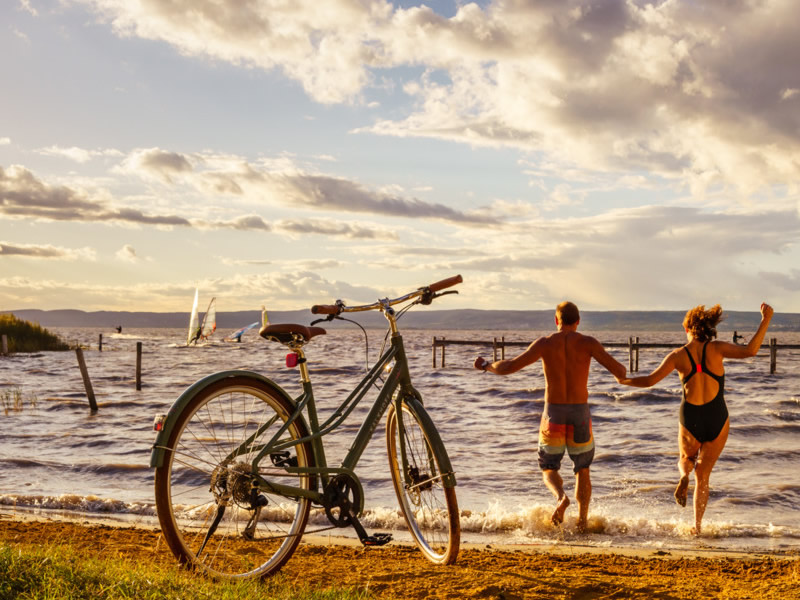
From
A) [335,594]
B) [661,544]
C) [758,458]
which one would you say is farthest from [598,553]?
[758,458]

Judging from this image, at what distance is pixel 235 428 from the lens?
522 centimetres

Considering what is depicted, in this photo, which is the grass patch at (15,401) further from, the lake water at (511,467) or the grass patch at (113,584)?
the grass patch at (113,584)

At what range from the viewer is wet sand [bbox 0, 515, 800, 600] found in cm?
437

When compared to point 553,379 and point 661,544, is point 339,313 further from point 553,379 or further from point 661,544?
point 661,544

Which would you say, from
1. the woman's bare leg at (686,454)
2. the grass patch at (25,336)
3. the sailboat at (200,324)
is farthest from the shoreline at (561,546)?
the sailboat at (200,324)

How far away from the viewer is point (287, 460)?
4.36 m

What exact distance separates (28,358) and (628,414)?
114 feet

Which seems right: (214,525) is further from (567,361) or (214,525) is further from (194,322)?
(194,322)

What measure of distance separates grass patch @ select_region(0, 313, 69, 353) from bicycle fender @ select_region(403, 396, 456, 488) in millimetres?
46357

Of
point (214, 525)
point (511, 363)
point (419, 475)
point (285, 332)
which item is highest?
point (285, 332)

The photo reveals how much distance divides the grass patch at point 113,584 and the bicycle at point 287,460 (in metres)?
0.24

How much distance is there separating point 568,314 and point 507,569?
238 centimetres

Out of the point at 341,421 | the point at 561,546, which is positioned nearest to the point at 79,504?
the point at 341,421

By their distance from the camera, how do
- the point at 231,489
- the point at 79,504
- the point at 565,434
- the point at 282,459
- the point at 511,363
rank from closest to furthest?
the point at 231,489 < the point at 282,459 < the point at 511,363 < the point at 565,434 < the point at 79,504
